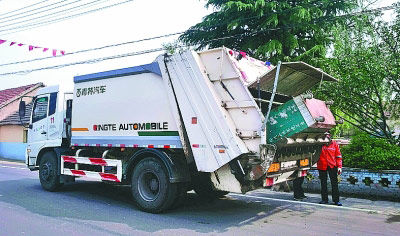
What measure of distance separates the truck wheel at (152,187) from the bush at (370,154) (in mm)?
4971

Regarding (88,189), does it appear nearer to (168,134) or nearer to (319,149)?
(168,134)

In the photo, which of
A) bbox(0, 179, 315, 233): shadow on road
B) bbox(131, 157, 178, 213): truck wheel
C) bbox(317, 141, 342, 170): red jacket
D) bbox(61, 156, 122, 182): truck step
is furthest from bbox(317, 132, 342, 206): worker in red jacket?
bbox(61, 156, 122, 182): truck step

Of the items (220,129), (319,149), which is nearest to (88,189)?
(220,129)

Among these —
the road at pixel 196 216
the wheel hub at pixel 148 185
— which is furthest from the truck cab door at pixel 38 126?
the wheel hub at pixel 148 185

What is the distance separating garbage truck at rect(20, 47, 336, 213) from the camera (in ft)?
18.1

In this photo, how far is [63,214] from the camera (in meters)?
6.24

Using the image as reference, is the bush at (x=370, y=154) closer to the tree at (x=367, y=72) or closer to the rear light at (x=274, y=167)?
the tree at (x=367, y=72)

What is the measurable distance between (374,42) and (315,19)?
4857mm

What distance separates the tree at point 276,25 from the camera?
13961 mm

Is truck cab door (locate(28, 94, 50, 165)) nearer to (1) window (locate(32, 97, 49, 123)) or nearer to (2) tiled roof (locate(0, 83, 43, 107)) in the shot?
(1) window (locate(32, 97, 49, 123))

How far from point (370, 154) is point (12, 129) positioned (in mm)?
23693

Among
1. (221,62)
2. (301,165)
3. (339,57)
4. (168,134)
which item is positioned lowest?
(301,165)

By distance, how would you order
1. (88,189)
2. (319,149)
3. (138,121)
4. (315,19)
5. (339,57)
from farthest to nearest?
(315,19) < (339,57) < (88,189) < (319,149) < (138,121)

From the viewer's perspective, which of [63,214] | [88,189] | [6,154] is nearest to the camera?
[63,214]
